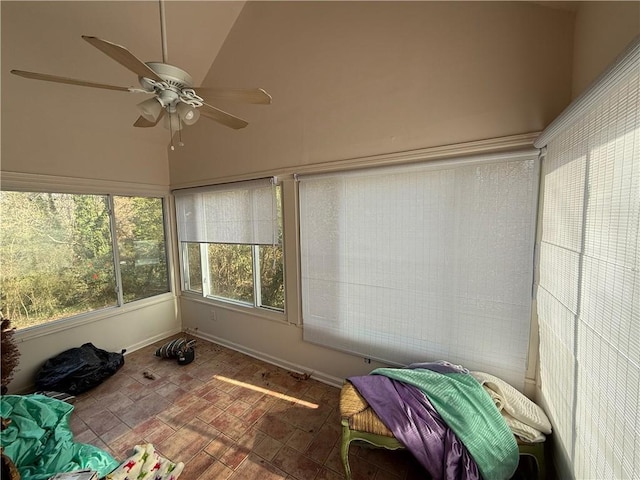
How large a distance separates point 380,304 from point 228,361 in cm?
197

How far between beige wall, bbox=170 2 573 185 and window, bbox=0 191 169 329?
162 centimetres

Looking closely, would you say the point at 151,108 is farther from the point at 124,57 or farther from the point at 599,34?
the point at 599,34

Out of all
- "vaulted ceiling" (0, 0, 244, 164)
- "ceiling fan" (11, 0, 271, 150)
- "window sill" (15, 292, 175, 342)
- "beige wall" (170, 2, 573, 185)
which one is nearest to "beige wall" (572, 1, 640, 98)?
"beige wall" (170, 2, 573, 185)

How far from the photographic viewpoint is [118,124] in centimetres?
289

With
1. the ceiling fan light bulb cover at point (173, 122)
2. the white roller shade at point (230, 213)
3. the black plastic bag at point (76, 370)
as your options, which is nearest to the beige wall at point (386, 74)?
the white roller shade at point (230, 213)

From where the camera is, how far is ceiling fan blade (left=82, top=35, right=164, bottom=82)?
3.15 feet

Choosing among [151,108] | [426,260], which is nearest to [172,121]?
[151,108]

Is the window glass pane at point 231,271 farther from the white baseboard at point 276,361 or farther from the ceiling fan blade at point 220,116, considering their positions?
the ceiling fan blade at point 220,116

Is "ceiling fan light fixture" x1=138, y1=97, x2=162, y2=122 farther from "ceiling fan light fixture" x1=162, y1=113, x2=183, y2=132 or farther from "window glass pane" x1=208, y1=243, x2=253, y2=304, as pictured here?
"window glass pane" x1=208, y1=243, x2=253, y2=304

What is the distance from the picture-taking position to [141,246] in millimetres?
3338

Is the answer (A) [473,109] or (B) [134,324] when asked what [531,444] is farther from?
(B) [134,324]

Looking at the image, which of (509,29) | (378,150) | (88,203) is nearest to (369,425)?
(378,150)

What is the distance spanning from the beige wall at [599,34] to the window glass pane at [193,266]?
385 centimetres

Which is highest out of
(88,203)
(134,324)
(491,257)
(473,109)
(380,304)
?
(473,109)
